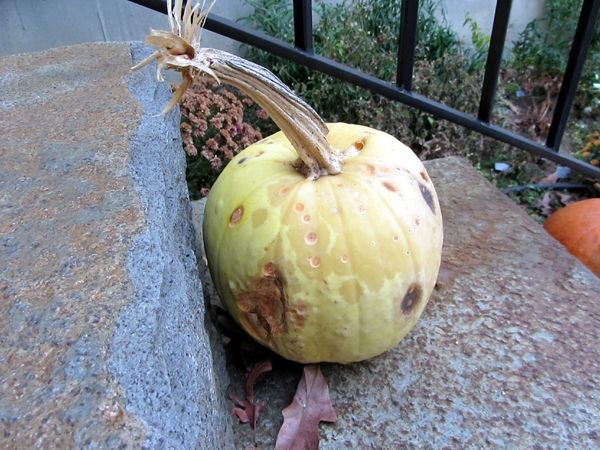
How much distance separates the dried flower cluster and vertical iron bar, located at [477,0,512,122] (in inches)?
34.6

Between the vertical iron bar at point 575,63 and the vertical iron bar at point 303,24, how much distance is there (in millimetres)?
723

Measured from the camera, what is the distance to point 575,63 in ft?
5.18

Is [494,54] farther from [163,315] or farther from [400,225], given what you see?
[163,315]

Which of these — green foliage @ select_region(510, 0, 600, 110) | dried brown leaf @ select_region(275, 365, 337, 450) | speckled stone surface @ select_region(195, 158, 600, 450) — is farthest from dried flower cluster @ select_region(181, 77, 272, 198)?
green foliage @ select_region(510, 0, 600, 110)

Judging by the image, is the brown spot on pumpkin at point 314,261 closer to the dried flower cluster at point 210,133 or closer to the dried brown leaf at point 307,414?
the dried brown leaf at point 307,414

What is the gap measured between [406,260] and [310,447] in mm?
388

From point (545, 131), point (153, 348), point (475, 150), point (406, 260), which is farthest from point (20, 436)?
point (545, 131)

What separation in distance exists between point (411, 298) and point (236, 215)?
354mm

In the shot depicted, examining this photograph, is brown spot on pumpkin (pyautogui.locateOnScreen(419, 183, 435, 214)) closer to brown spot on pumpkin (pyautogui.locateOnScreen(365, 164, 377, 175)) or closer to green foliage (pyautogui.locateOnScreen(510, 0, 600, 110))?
brown spot on pumpkin (pyautogui.locateOnScreen(365, 164, 377, 175))

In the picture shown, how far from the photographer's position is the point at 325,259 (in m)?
0.95

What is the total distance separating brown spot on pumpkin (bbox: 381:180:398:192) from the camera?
1020 mm

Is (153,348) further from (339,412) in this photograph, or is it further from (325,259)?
(339,412)

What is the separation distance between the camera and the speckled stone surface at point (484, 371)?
106 cm


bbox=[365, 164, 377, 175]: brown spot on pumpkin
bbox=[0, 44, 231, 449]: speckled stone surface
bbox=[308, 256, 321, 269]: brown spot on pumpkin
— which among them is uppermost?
bbox=[0, 44, 231, 449]: speckled stone surface
